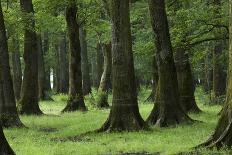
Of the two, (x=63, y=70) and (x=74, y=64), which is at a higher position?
(x=63, y=70)

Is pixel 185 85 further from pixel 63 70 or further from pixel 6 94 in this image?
pixel 63 70

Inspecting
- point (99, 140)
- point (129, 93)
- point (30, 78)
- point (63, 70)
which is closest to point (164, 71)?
point (129, 93)

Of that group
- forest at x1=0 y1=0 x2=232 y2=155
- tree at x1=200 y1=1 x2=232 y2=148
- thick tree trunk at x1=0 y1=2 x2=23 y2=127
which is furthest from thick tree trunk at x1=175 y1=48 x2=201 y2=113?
tree at x1=200 y1=1 x2=232 y2=148

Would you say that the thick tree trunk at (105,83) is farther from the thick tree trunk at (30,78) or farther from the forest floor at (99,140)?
the forest floor at (99,140)

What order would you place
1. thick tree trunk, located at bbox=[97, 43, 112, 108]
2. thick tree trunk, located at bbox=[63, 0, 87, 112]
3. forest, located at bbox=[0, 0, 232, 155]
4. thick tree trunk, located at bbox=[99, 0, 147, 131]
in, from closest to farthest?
1. forest, located at bbox=[0, 0, 232, 155]
2. thick tree trunk, located at bbox=[99, 0, 147, 131]
3. thick tree trunk, located at bbox=[63, 0, 87, 112]
4. thick tree trunk, located at bbox=[97, 43, 112, 108]

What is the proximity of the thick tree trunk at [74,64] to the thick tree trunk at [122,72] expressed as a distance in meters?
10.3

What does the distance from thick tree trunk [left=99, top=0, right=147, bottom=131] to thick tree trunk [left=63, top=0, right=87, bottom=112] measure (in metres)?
10.3

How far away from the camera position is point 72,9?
27.5m

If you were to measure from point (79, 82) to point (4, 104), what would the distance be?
851 cm

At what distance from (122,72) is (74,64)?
1095 cm

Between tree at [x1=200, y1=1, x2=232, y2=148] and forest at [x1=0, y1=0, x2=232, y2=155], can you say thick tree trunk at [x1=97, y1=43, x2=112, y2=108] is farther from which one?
tree at [x1=200, y1=1, x2=232, y2=148]

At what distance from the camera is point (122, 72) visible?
1739cm

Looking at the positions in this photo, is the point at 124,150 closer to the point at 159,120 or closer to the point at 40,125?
the point at 159,120

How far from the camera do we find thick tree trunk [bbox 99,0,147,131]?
666 inches
